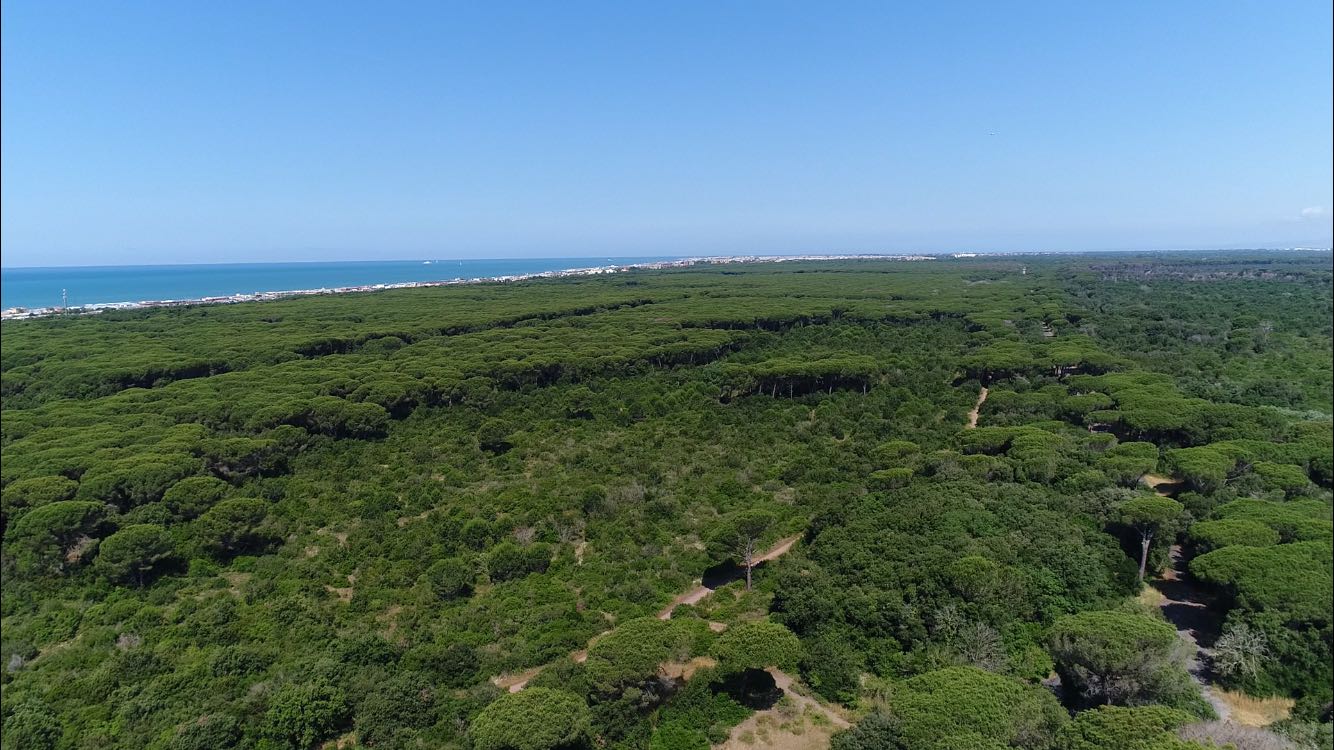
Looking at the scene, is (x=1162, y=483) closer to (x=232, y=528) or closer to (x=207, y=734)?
(x=207, y=734)

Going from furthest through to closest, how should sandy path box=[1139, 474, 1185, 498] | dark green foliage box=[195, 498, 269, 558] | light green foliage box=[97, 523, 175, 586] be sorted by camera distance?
1. sandy path box=[1139, 474, 1185, 498]
2. dark green foliage box=[195, 498, 269, 558]
3. light green foliage box=[97, 523, 175, 586]

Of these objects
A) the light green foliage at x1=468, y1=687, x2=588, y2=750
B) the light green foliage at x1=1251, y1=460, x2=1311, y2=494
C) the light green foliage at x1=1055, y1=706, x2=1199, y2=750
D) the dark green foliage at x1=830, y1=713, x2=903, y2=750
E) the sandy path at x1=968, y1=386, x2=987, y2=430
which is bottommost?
the dark green foliage at x1=830, y1=713, x2=903, y2=750

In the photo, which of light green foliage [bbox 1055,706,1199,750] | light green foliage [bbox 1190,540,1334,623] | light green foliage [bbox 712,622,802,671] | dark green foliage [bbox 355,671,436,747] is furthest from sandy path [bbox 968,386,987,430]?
dark green foliage [bbox 355,671,436,747]

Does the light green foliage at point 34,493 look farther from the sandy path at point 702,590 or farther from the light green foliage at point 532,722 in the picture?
the sandy path at point 702,590

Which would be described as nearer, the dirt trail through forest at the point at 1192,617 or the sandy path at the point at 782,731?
the sandy path at the point at 782,731

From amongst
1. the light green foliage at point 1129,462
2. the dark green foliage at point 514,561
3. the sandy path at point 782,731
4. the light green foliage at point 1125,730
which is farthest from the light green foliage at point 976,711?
the light green foliage at point 1129,462

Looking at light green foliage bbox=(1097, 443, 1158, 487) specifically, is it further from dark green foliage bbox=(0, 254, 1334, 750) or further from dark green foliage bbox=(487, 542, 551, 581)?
dark green foliage bbox=(487, 542, 551, 581)
